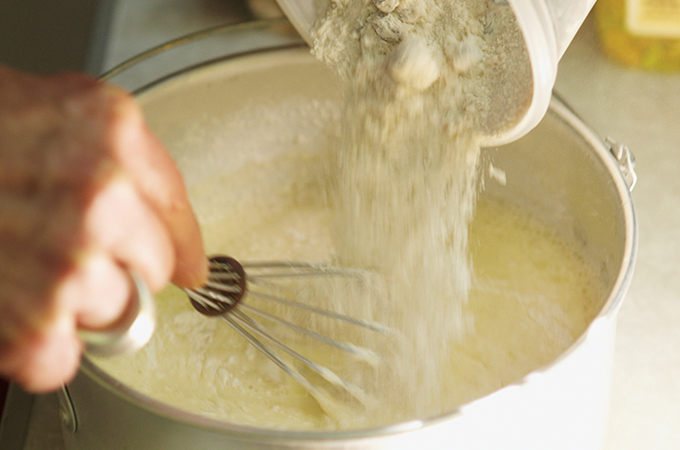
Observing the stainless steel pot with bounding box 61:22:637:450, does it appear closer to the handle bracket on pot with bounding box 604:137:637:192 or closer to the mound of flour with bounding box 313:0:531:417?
the handle bracket on pot with bounding box 604:137:637:192

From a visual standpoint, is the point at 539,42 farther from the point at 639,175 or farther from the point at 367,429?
the point at 639,175

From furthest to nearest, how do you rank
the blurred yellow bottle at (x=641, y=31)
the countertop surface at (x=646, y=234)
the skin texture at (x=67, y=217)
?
the blurred yellow bottle at (x=641, y=31) < the countertop surface at (x=646, y=234) < the skin texture at (x=67, y=217)

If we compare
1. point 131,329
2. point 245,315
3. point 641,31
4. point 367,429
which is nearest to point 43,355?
point 131,329

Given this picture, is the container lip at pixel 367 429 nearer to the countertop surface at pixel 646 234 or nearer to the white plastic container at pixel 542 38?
the white plastic container at pixel 542 38

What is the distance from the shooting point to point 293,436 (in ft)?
1.26

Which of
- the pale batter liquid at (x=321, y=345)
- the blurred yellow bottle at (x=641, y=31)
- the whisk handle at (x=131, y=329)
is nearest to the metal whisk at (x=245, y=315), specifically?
the pale batter liquid at (x=321, y=345)

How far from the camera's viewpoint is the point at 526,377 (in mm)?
409

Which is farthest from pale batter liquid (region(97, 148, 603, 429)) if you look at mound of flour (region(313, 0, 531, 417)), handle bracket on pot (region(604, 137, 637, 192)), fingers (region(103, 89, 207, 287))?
fingers (region(103, 89, 207, 287))

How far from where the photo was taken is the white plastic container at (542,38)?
469 millimetres

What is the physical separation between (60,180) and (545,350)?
0.51 meters

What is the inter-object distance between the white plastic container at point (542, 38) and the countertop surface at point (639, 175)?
12.2 inches

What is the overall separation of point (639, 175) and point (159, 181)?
70 cm

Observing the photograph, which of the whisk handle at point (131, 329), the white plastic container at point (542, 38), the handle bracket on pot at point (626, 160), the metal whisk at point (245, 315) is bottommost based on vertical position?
the metal whisk at point (245, 315)

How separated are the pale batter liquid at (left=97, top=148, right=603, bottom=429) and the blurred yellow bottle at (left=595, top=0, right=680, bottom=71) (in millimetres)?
296
